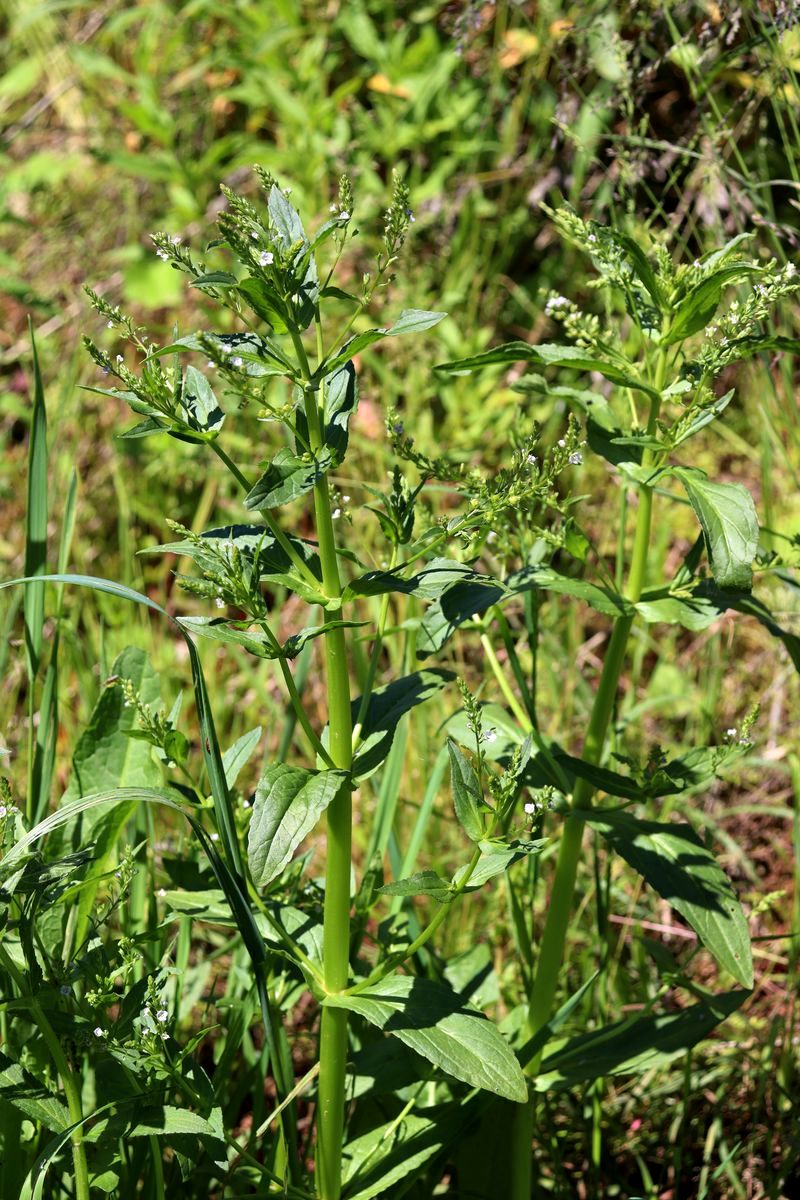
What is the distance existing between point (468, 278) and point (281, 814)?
2.59 m

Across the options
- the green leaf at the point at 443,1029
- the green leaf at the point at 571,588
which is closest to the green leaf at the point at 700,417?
the green leaf at the point at 571,588

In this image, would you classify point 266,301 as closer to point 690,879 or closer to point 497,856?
point 497,856

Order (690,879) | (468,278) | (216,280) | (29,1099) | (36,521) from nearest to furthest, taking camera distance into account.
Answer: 1. (216,280)
2. (29,1099)
3. (690,879)
4. (36,521)
5. (468,278)

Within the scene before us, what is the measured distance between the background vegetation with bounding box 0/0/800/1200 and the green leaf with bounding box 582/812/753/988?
29 cm

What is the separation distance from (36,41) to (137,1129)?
4.68 metres

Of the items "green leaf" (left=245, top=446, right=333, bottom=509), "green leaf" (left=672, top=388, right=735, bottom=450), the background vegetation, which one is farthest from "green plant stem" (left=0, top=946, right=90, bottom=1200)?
"green leaf" (left=672, top=388, right=735, bottom=450)

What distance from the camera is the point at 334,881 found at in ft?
4.47

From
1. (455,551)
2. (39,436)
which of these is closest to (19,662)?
(39,436)

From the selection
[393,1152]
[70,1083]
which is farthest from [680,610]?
[70,1083]

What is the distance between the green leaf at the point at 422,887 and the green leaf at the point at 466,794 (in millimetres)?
62

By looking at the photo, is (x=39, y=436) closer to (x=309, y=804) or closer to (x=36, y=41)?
(x=309, y=804)

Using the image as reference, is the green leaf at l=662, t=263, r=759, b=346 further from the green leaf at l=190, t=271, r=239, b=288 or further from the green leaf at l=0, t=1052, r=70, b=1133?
the green leaf at l=0, t=1052, r=70, b=1133

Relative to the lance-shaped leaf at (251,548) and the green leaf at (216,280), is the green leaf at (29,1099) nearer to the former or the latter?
the lance-shaped leaf at (251,548)

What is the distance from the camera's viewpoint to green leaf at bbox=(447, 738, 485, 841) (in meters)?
1.25
